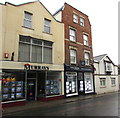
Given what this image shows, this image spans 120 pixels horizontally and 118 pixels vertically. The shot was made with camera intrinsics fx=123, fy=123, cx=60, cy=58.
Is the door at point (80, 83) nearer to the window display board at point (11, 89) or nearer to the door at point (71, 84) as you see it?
the door at point (71, 84)

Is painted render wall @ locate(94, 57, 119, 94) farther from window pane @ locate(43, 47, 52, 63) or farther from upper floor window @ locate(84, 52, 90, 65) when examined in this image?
window pane @ locate(43, 47, 52, 63)

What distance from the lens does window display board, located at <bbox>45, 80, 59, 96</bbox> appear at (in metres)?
14.5

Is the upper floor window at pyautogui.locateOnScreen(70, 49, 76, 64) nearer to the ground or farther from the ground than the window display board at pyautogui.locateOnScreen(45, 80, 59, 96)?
farther from the ground

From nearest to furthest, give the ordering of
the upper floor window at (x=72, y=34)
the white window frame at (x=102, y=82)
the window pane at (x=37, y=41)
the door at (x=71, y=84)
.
→ the window pane at (x=37, y=41), the door at (x=71, y=84), the upper floor window at (x=72, y=34), the white window frame at (x=102, y=82)

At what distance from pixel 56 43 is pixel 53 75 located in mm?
4226

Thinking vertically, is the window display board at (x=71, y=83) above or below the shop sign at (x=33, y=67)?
below

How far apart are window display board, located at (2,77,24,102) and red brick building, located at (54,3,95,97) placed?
6.07 m

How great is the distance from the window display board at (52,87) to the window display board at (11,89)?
3.13 meters

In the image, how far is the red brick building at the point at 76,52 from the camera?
55.5ft

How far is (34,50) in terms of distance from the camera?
14.0m

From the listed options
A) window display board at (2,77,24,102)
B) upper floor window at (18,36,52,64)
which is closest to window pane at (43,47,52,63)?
upper floor window at (18,36,52,64)

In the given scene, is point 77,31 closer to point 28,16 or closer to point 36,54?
point 28,16

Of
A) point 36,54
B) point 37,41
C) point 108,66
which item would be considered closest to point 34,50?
point 36,54

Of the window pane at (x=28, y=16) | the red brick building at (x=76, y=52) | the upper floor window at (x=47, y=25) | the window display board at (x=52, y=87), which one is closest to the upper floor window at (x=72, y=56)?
the red brick building at (x=76, y=52)
